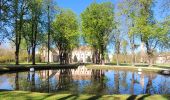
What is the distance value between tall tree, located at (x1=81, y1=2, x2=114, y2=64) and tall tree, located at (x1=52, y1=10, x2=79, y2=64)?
14.7 feet

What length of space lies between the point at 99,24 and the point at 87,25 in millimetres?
5098

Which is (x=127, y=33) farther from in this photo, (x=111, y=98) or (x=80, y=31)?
(x=111, y=98)

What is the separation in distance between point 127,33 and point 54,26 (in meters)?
24.2

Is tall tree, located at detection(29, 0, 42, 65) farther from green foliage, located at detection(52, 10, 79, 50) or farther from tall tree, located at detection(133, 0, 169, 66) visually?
tall tree, located at detection(133, 0, 169, 66)

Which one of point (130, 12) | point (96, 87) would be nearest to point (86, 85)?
point (96, 87)

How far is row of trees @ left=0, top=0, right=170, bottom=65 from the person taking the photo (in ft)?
200

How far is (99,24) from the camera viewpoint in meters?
82.5

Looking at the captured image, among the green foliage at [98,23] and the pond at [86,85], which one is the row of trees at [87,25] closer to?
the green foliage at [98,23]

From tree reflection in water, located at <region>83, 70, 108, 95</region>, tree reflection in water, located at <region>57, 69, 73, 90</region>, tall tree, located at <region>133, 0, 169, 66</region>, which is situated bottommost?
tree reflection in water, located at <region>83, 70, 108, 95</region>

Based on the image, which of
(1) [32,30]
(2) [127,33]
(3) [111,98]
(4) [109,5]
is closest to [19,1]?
(1) [32,30]

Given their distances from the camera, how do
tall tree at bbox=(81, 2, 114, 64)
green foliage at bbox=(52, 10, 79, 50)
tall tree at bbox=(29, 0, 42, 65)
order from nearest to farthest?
tall tree at bbox=(29, 0, 42, 65)
tall tree at bbox=(81, 2, 114, 64)
green foliage at bbox=(52, 10, 79, 50)

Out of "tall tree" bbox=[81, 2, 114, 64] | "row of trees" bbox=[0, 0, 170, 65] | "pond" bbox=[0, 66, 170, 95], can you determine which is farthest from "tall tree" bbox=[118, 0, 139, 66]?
"pond" bbox=[0, 66, 170, 95]

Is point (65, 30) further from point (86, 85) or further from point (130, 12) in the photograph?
point (86, 85)

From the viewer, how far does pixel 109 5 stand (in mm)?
85875
